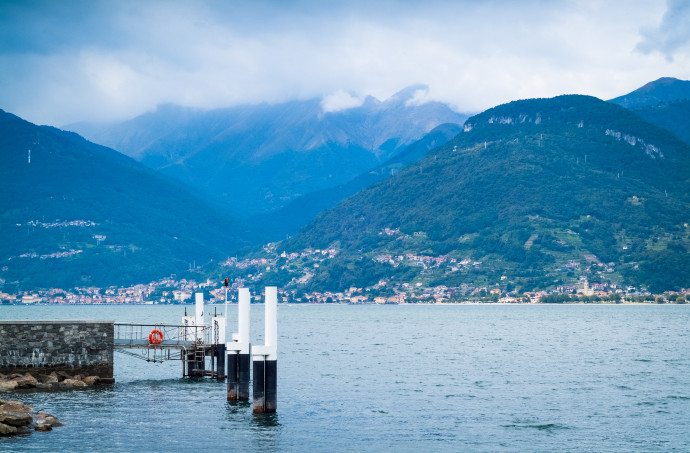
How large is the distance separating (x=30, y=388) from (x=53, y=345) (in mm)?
2296

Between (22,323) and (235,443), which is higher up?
(22,323)

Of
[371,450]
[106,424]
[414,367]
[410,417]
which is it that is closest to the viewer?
[371,450]

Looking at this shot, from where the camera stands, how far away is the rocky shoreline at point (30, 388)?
33.1 meters

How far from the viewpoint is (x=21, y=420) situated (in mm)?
33406

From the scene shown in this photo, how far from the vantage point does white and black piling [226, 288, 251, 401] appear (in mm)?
39537

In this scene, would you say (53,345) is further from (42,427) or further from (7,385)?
(42,427)

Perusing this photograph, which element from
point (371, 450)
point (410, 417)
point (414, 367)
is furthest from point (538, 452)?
point (414, 367)

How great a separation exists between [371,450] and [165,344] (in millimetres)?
20603

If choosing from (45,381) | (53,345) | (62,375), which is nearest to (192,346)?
(62,375)

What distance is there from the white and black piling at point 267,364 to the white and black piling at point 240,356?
2935mm

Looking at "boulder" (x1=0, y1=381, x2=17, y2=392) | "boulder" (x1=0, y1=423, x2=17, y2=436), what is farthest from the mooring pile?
"boulder" (x1=0, y1=381, x2=17, y2=392)

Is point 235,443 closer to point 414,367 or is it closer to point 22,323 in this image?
point 22,323

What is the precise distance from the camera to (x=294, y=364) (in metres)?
67.3

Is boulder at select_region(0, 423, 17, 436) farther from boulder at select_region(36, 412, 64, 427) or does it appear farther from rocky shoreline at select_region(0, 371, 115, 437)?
boulder at select_region(36, 412, 64, 427)
